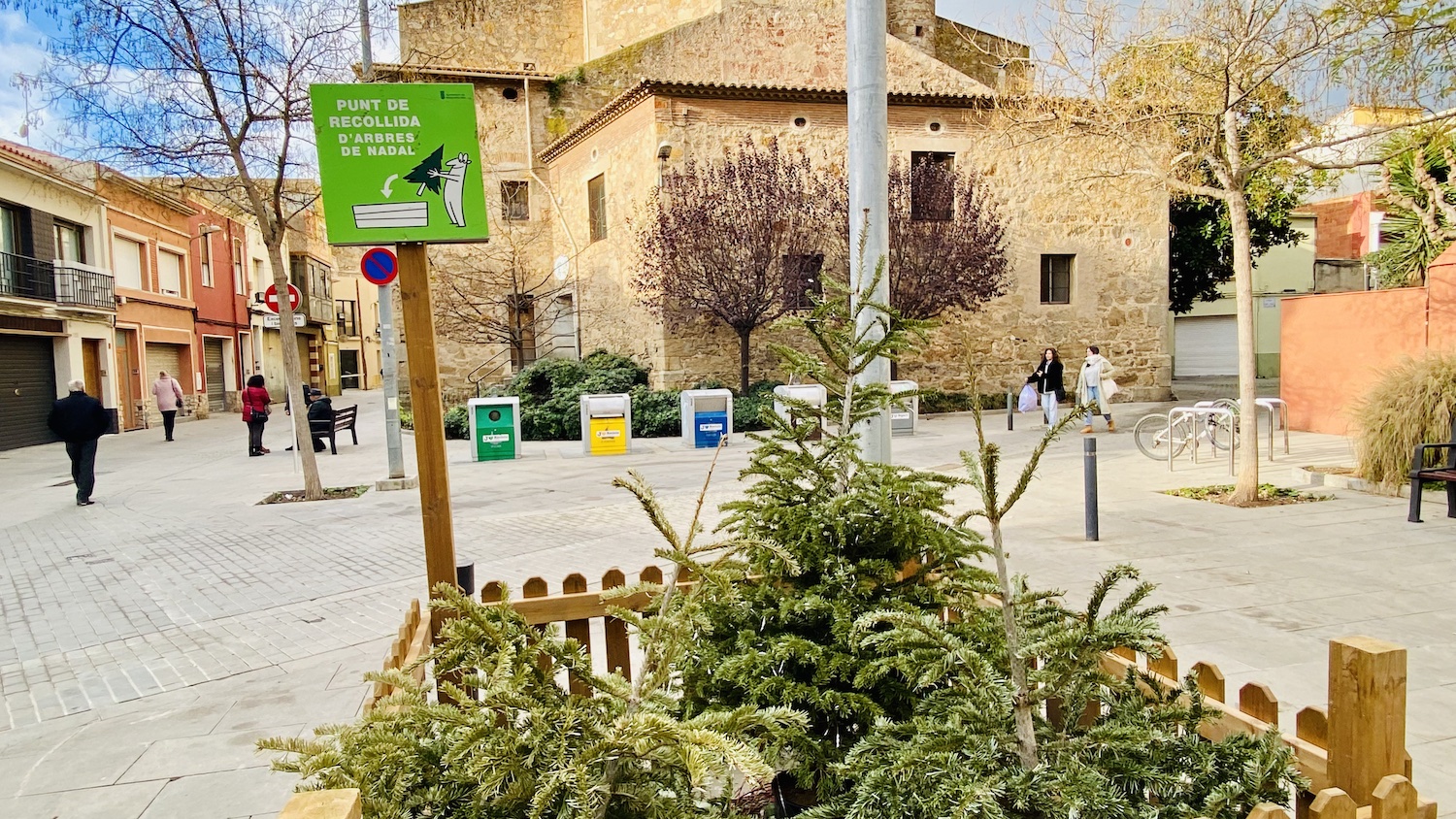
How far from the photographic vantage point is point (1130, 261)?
2038 centimetres

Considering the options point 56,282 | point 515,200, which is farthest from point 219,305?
point 515,200

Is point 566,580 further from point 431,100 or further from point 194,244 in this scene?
point 194,244

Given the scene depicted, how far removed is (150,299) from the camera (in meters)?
24.7

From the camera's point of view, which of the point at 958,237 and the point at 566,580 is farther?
the point at 958,237

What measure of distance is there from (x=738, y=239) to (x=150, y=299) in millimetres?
18578

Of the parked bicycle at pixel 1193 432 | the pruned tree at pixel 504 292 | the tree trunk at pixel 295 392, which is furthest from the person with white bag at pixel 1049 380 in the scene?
the pruned tree at pixel 504 292

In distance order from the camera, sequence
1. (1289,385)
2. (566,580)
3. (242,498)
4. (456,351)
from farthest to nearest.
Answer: (456,351), (1289,385), (242,498), (566,580)

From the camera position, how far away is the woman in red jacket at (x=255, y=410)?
1535 centimetres

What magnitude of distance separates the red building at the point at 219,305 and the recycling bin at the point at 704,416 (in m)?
20.9

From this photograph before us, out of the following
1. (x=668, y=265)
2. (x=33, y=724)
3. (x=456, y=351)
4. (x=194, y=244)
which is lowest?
(x=33, y=724)

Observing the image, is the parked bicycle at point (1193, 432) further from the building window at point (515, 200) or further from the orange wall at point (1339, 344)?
the building window at point (515, 200)

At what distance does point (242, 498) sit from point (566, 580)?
9.49 meters

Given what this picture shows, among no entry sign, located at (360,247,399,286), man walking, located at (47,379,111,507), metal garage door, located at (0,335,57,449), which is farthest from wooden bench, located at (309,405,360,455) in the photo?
Answer: metal garage door, located at (0,335,57,449)

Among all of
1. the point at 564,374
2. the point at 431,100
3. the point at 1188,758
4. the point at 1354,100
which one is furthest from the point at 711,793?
the point at 564,374
